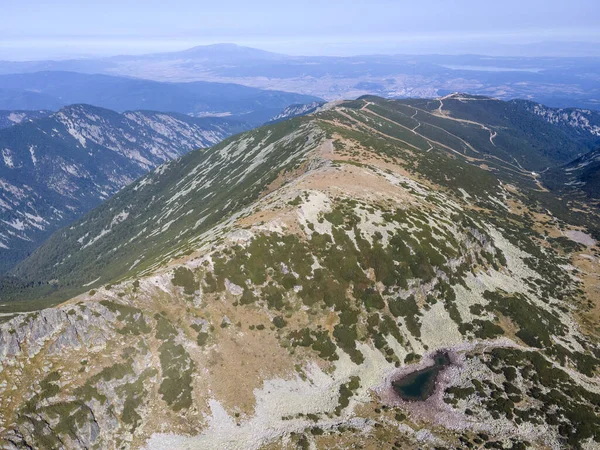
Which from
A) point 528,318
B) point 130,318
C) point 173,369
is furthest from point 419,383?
point 130,318

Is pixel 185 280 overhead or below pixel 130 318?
overhead

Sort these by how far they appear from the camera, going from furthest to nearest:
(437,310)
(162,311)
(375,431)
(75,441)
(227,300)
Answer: (437,310)
(227,300)
(162,311)
(375,431)
(75,441)

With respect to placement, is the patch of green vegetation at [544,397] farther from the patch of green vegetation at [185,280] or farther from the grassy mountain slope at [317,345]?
the patch of green vegetation at [185,280]

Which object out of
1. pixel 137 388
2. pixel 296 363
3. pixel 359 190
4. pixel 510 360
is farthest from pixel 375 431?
pixel 359 190

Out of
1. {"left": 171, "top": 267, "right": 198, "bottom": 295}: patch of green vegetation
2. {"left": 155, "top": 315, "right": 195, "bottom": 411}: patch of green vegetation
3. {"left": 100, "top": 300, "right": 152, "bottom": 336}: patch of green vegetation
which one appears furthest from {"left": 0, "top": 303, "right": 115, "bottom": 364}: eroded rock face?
{"left": 171, "top": 267, "right": 198, "bottom": 295}: patch of green vegetation

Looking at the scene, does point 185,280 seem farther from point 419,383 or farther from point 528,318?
point 528,318

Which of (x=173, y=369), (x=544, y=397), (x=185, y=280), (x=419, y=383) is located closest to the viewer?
(x=173, y=369)

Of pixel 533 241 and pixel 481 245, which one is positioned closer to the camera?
pixel 481 245

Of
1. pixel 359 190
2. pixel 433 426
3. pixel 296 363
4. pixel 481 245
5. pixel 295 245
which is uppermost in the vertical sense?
pixel 359 190

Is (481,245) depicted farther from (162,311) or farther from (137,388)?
(137,388)
